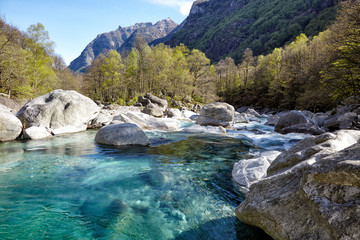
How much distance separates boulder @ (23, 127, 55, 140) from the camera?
9.20m

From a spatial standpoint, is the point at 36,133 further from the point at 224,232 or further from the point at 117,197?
the point at 224,232

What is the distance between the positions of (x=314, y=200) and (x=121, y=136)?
26.1ft

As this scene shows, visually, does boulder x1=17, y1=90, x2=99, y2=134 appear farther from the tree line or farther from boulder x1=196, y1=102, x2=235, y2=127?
the tree line

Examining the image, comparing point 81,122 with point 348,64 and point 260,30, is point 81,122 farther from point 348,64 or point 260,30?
point 260,30

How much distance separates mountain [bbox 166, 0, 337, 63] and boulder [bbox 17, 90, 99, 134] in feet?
281

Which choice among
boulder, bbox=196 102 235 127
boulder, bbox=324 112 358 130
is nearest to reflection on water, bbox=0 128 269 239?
boulder, bbox=324 112 358 130

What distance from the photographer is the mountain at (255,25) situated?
289 ft

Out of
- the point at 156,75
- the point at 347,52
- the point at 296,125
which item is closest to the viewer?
the point at 296,125

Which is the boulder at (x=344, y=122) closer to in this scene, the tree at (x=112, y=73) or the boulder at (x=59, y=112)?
the boulder at (x=59, y=112)

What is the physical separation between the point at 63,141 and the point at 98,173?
17.1 feet

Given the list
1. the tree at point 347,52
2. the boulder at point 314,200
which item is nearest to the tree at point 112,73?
the tree at point 347,52

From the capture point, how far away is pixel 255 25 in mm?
117625

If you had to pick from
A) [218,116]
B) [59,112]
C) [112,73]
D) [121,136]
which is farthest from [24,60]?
Answer: [218,116]

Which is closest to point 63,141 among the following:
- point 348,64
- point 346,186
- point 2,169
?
point 2,169
